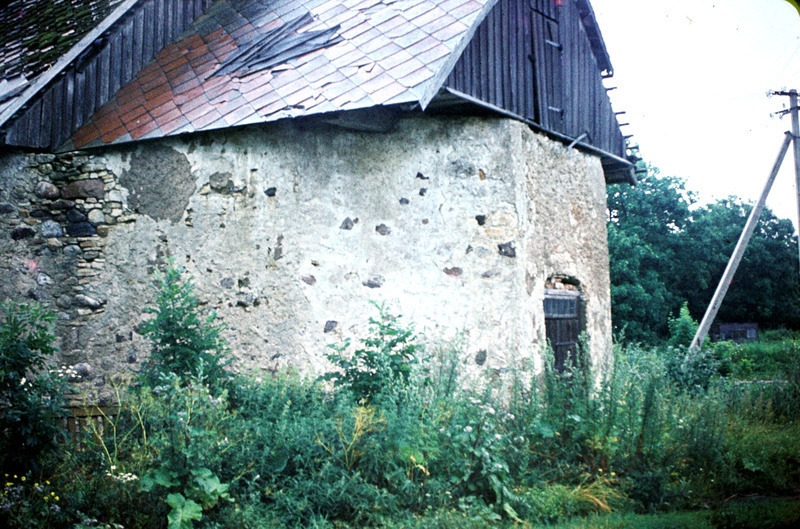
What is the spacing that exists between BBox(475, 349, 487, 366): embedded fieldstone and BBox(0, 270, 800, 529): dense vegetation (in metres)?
0.65

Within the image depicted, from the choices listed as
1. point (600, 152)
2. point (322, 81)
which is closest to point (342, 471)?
point (322, 81)

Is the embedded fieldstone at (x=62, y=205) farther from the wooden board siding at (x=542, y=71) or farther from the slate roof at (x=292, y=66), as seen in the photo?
the wooden board siding at (x=542, y=71)

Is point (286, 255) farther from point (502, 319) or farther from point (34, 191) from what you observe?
point (34, 191)

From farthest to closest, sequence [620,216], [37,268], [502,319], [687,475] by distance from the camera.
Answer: [620,216]
[37,268]
[502,319]
[687,475]

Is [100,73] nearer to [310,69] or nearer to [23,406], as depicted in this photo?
[310,69]

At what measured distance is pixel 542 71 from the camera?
9.52 m

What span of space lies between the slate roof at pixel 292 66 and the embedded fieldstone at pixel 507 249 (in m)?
1.91

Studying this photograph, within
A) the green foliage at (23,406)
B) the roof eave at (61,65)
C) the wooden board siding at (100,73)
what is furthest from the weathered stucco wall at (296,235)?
the green foliage at (23,406)

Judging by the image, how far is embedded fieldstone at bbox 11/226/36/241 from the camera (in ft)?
29.5

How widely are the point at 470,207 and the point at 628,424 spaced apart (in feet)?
9.59

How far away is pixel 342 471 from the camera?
552 centimetres

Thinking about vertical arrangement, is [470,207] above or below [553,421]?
above

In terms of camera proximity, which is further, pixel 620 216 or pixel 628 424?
pixel 620 216

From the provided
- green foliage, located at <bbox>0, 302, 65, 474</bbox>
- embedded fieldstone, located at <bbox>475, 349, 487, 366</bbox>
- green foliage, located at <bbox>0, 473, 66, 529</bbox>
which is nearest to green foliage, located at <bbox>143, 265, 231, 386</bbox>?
green foliage, located at <bbox>0, 302, 65, 474</bbox>
